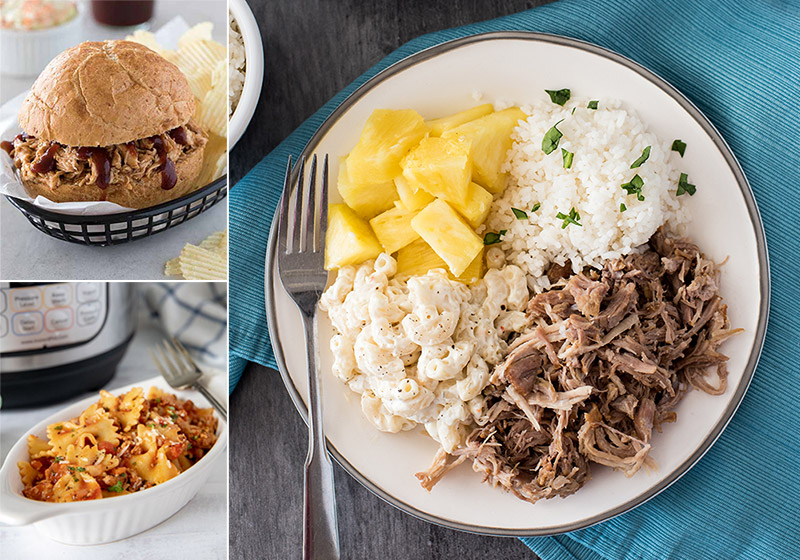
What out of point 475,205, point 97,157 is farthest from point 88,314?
point 475,205

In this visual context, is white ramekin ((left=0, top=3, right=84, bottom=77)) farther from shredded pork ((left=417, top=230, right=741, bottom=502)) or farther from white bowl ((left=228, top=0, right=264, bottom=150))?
shredded pork ((left=417, top=230, right=741, bottom=502))

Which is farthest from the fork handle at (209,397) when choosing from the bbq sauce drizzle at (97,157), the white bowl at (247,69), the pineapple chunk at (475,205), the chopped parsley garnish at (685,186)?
the chopped parsley garnish at (685,186)

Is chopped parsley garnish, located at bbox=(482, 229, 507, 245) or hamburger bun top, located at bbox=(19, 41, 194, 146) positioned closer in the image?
hamburger bun top, located at bbox=(19, 41, 194, 146)

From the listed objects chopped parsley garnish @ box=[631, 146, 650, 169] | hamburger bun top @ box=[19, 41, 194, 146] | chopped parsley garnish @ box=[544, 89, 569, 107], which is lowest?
chopped parsley garnish @ box=[631, 146, 650, 169]

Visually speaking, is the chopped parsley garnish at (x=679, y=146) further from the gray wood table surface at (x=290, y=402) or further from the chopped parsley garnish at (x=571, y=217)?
the gray wood table surface at (x=290, y=402)

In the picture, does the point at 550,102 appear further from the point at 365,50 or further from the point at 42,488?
the point at 42,488

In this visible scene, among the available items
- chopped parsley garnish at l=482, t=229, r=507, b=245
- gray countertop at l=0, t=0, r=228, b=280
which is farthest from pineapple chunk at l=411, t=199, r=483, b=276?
gray countertop at l=0, t=0, r=228, b=280

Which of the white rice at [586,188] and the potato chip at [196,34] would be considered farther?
the white rice at [586,188]
